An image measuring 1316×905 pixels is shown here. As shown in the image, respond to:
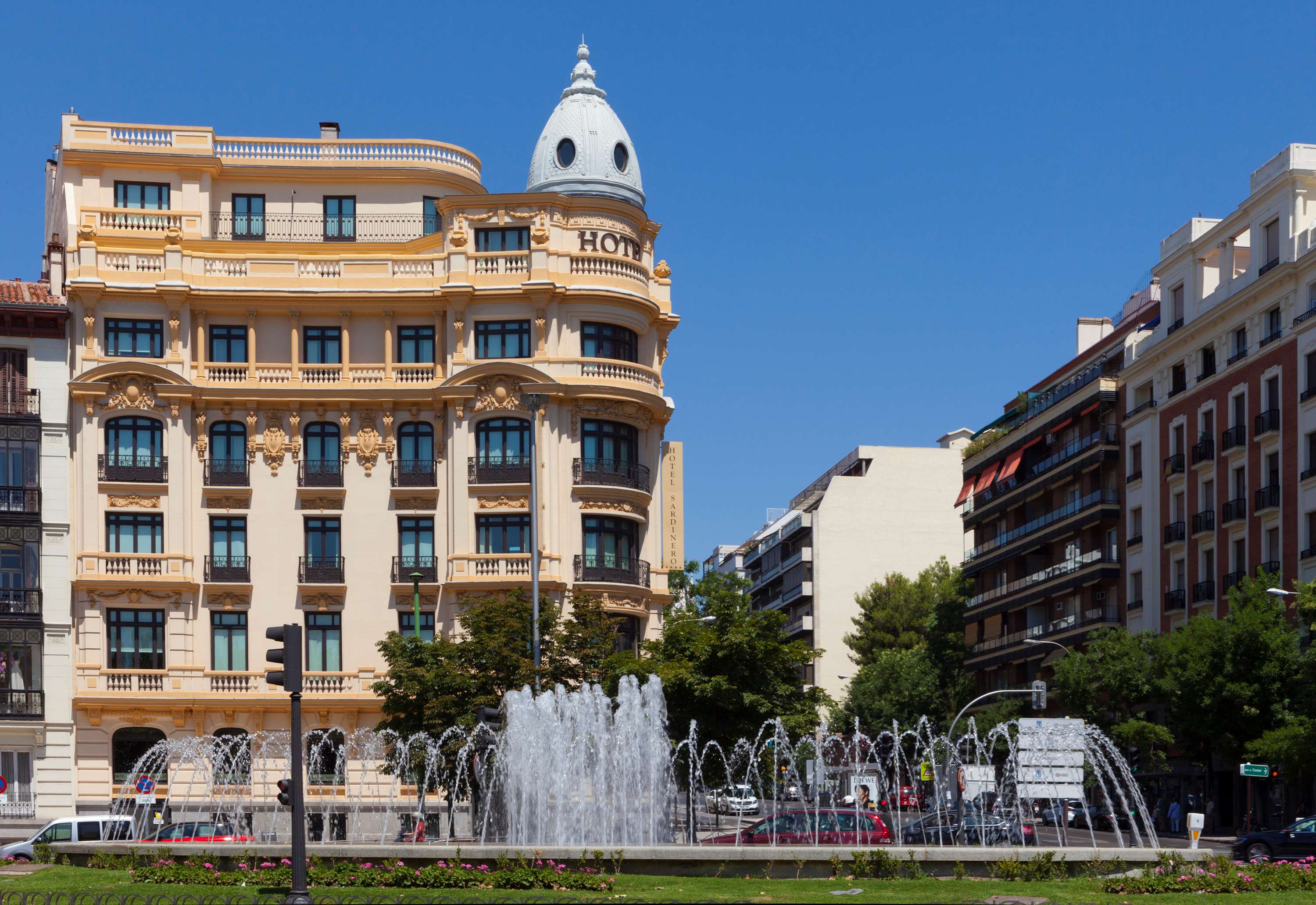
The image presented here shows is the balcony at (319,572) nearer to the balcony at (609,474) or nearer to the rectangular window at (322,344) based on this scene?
the rectangular window at (322,344)

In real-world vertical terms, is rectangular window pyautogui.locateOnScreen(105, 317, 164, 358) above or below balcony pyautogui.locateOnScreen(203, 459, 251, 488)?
above

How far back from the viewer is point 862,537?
122000mm

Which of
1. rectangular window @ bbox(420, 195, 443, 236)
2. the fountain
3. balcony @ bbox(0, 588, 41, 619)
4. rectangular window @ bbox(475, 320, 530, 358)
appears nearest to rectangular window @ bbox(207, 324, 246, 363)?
rectangular window @ bbox(420, 195, 443, 236)

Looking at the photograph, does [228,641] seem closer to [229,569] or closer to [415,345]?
[229,569]

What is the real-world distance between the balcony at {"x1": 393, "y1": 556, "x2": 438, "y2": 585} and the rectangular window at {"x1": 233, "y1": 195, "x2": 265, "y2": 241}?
13.3 m

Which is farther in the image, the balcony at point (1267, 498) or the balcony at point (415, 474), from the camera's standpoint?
the balcony at point (1267, 498)

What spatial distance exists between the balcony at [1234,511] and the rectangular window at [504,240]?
27.1m

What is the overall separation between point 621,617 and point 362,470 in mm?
10210

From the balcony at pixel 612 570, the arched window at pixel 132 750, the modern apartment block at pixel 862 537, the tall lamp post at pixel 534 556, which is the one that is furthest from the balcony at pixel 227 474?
the modern apartment block at pixel 862 537

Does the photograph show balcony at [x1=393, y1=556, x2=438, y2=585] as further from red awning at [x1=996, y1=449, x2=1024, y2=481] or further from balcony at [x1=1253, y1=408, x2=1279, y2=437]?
red awning at [x1=996, y1=449, x2=1024, y2=481]

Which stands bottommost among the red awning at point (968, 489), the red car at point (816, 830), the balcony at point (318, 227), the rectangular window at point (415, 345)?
the red car at point (816, 830)

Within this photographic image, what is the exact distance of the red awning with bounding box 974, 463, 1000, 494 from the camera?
3686 inches

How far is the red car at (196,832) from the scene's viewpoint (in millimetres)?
39719

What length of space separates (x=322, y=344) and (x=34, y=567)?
39.6ft
